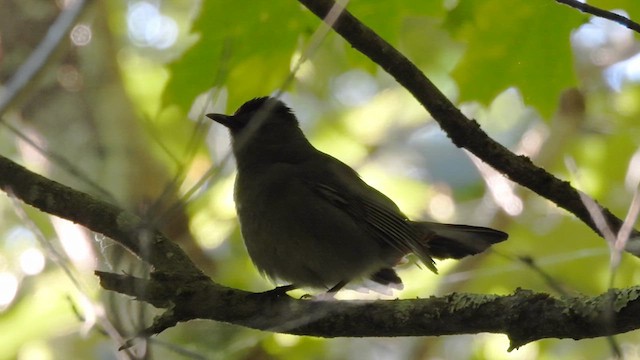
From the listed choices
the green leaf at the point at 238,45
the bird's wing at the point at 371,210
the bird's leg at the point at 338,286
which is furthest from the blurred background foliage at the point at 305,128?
the bird's leg at the point at 338,286

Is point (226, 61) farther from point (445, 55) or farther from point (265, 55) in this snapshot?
point (445, 55)

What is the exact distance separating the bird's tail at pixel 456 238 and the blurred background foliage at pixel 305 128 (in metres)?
0.40

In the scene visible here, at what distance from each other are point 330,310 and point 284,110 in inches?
81.4

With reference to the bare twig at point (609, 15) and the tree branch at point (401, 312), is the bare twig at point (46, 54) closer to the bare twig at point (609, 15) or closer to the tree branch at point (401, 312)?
the tree branch at point (401, 312)

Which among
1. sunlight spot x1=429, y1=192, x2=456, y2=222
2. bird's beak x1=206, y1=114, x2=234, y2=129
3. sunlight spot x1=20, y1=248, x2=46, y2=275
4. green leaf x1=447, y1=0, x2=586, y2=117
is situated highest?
sunlight spot x1=429, y1=192, x2=456, y2=222

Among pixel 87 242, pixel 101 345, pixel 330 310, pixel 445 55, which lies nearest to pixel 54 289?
pixel 101 345

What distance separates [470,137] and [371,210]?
3.02 feet

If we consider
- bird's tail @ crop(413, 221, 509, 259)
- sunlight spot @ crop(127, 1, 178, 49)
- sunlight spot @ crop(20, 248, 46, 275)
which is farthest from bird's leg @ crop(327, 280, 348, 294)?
sunlight spot @ crop(127, 1, 178, 49)

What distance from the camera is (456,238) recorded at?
3.71 metres

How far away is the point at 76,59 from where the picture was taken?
4.81m

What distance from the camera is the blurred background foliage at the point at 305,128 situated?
2887mm

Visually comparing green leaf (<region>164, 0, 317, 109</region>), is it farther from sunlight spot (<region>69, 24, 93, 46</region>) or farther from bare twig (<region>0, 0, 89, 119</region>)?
sunlight spot (<region>69, 24, 93, 46</region>)

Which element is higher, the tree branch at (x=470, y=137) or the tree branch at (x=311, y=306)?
the tree branch at (x=470, y=137)

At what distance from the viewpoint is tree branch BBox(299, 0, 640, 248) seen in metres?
2.86
